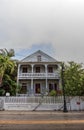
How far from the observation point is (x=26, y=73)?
4028 cm

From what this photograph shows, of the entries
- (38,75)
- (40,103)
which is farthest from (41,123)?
(38,75)

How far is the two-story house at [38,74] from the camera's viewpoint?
40.1 metres

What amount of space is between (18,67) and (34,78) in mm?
3786

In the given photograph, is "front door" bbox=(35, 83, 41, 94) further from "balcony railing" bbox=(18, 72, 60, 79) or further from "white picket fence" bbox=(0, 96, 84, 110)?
"white picket fence" bbox=(0, 96, 84, 110)

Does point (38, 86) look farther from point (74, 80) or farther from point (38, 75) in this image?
point (74, 80)

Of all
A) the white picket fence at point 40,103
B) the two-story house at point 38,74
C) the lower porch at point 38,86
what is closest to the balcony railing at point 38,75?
the two-story house at point 38,74

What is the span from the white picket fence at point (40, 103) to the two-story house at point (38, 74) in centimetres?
1052

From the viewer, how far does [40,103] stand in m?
28.3

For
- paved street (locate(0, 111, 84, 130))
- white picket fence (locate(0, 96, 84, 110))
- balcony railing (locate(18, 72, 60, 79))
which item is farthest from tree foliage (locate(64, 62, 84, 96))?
paved street (locate(0, 111, 84, 130))

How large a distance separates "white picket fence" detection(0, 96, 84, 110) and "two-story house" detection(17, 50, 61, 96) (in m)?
10.5

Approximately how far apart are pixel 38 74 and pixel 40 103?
1234cm

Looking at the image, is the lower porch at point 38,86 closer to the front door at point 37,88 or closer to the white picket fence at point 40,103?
the front door at point 37,88

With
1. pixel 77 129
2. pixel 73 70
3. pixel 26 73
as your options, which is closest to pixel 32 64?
pixel 26 73

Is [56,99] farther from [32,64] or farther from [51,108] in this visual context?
[32,64]
